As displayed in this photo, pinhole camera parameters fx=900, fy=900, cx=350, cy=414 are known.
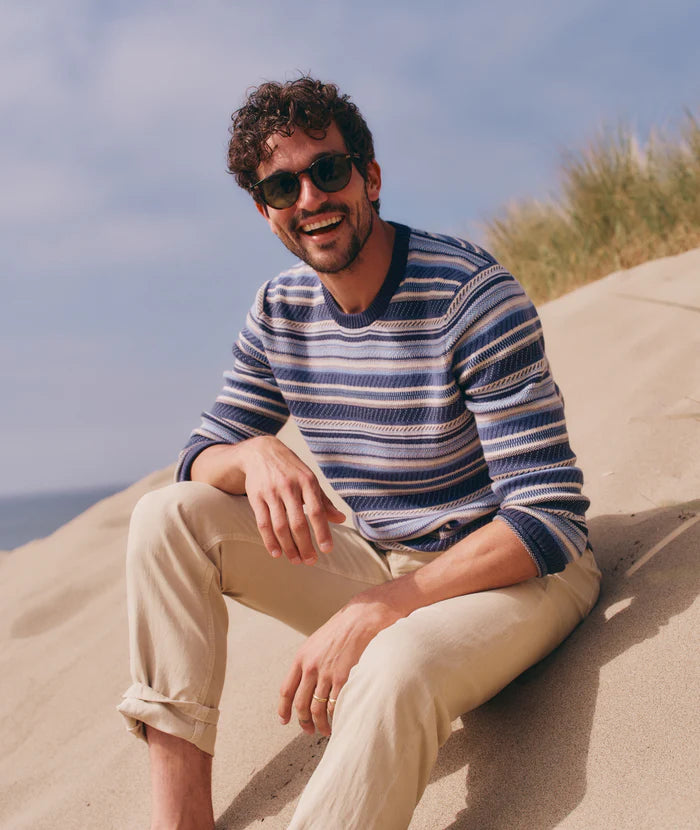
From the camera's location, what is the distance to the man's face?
2.20 meters

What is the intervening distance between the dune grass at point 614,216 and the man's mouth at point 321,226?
488cm

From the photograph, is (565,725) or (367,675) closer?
(367,675)

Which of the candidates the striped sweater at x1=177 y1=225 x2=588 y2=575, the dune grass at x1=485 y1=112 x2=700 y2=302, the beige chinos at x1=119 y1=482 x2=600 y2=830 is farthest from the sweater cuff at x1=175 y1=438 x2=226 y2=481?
the dune grass at x1=485 y1=112 x2=700 y2=302

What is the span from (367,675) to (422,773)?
0.21 metres

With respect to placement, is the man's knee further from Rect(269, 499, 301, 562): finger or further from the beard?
the beard

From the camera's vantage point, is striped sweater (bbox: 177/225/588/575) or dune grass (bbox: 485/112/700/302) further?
dune grass (bbox: 485/112/700/302)

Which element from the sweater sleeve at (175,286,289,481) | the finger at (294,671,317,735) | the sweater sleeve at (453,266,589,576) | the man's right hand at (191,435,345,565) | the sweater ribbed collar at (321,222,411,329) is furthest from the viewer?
the sweater sleeve at (175,286,289,481)

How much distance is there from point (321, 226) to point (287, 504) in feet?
2.29

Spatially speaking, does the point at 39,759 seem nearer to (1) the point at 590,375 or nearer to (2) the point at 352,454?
(2) the point at 352,454

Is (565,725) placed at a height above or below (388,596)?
below

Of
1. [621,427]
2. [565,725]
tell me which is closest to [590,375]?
[621,427]

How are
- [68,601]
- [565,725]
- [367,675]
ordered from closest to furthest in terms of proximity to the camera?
[367,675], [565,725], [68,601]

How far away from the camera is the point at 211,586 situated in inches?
82.9

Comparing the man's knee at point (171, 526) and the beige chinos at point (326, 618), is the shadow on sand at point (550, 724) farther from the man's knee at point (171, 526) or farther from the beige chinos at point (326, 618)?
the man's knee at point (171, 526)
